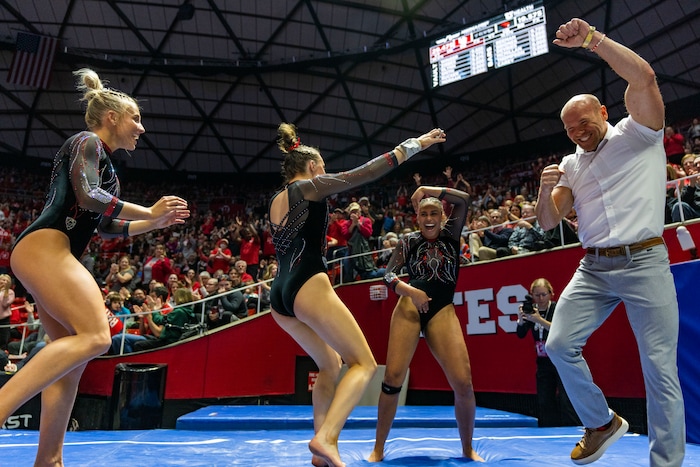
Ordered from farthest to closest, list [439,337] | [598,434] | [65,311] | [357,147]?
[357,147] → [439,337] → [598,434] → [65,311]

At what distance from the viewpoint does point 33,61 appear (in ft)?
48.5

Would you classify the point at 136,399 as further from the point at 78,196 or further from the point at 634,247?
the point at 634,247

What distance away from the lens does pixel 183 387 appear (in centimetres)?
805

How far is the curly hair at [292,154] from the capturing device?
9.47 feet

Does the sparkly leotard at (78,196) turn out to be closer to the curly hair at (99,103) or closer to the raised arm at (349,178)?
the curly hair at (99,103)

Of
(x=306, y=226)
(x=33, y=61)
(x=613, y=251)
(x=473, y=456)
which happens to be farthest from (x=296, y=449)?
(x=33, y=61)

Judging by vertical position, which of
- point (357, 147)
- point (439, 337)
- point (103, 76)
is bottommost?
point (439, 337)

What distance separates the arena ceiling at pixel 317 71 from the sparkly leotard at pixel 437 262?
36.3ft

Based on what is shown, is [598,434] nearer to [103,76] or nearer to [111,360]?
[111,360]

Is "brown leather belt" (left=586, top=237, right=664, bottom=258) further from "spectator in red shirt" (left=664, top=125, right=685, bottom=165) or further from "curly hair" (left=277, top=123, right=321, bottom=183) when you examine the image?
"spectator in red shirt" (left=664, top=125, right=685, bottom=165)

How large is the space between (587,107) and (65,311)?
8.83ft

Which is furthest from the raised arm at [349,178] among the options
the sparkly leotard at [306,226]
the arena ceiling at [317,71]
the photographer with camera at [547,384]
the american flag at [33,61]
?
the american flag at [33,61]

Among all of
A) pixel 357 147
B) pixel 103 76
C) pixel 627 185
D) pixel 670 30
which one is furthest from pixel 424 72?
pixel 627 185

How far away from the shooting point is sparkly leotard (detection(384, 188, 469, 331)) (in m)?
3.48
